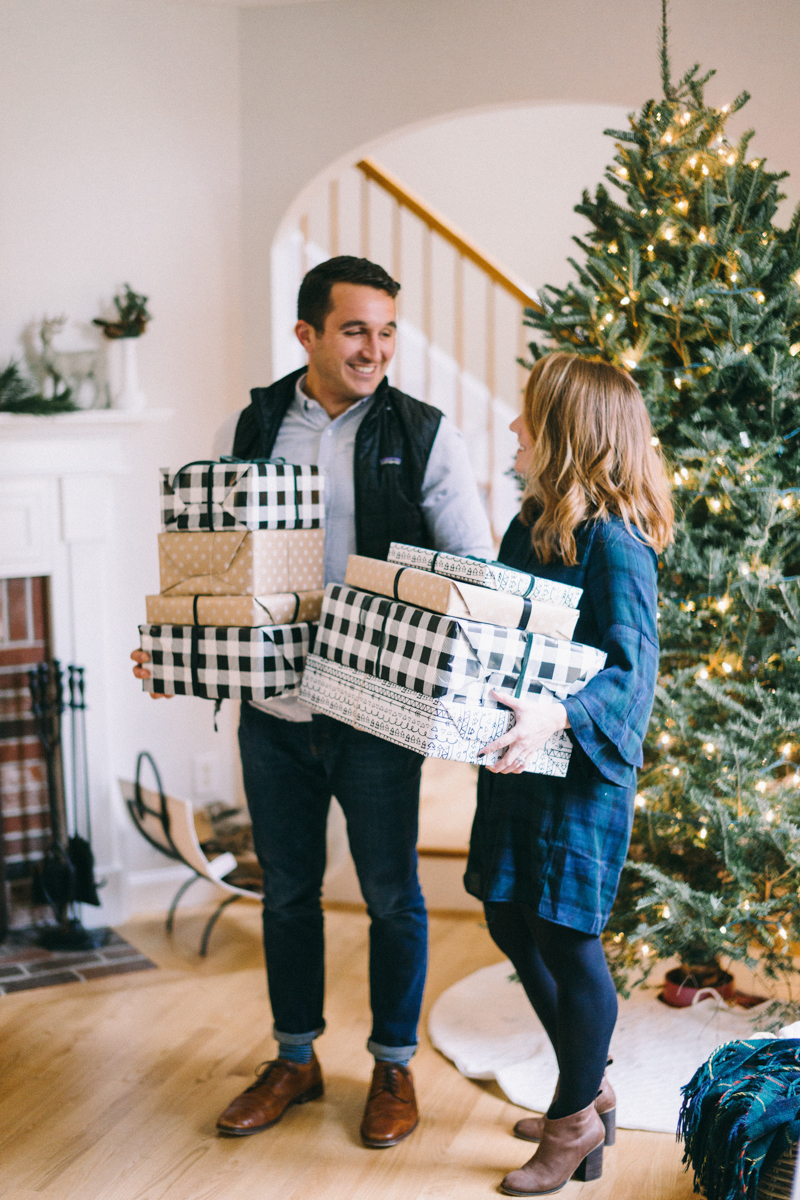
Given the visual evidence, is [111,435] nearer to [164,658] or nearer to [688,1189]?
[164,658]

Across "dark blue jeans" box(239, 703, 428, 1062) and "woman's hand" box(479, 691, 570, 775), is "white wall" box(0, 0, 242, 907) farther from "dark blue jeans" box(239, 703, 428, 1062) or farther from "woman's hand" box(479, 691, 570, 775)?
"woman's hand" box(479, 691, 570, 775)

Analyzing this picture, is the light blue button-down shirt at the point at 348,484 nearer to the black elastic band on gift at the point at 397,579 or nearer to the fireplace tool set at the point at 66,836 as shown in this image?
the black elastic band on gift at the point at 397,579

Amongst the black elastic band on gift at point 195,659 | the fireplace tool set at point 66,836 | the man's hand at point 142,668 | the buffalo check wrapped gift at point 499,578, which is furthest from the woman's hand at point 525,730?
the fireplace tool set at point 66,836

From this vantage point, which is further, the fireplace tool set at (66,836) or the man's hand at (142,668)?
the fireplace tool set at (66,836)

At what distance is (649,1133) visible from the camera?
6.59 ft

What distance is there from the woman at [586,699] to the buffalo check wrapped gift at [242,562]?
1.28ft

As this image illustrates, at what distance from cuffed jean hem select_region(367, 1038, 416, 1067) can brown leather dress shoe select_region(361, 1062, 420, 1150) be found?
10 millimetres

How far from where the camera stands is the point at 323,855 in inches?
80.6

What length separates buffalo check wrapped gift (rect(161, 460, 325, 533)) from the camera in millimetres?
1795

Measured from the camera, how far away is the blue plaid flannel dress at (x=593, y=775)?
1.58m

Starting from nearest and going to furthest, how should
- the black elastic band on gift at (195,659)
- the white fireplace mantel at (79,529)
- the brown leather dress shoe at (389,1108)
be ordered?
1. the black elastic band on gift at (195,659)
2. the brown leather dress shoe at (389,1108)
3. the white fireplace mantel at (79,529)

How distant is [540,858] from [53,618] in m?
1.83

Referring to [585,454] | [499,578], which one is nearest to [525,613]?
[499,578]

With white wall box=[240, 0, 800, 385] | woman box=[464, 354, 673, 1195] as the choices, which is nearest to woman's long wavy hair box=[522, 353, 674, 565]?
woman box=[464, 354, 673, 1195]
